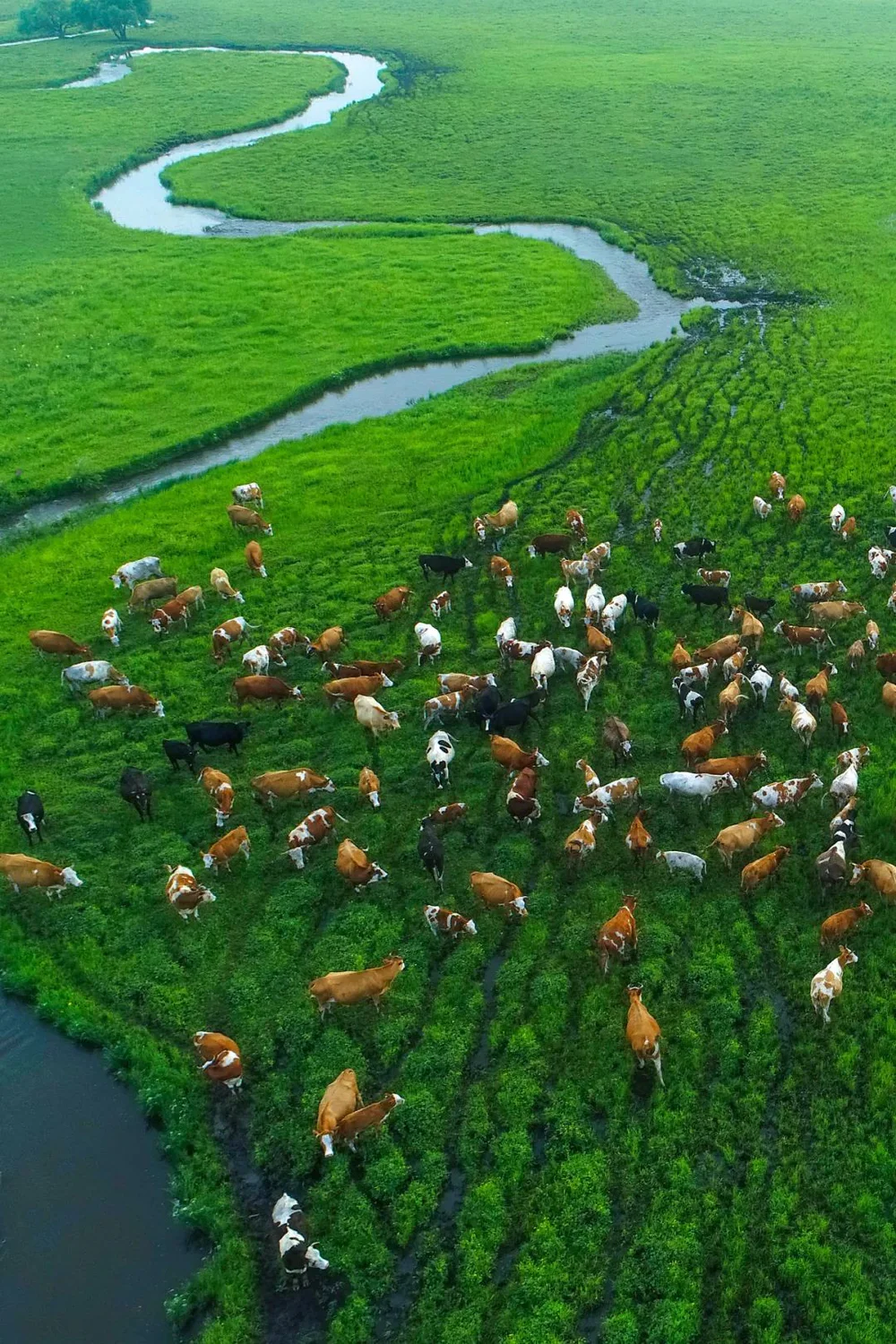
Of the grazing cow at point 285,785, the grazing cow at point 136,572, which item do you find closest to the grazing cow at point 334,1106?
the grazing cow at point 285,785

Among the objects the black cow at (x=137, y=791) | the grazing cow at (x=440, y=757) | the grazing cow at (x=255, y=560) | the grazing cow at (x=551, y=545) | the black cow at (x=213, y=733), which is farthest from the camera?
the grazing cow at (x=255, y=560)

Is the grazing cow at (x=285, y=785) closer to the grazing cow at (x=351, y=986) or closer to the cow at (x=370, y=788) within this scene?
the cow at (x=370, y=788)

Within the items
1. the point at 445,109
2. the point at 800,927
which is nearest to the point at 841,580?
the point at 800,927

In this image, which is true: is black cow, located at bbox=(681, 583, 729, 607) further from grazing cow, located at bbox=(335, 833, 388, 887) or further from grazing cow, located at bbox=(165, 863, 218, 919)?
grazing cow, located at bbox=(165, 863, 218, 919)

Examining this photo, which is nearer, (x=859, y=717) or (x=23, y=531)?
(x=859, y=717)

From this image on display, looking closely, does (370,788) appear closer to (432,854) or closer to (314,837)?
(314,837)

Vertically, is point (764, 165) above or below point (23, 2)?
below

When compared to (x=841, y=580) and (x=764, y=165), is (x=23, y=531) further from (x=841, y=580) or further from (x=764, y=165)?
(x=764, y=165)
